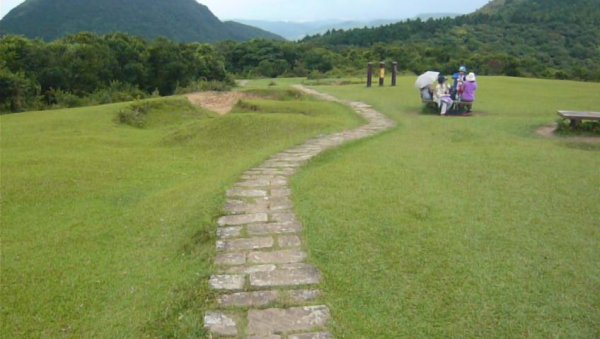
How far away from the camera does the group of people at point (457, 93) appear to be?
1105cm

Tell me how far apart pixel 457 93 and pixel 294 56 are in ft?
97.3

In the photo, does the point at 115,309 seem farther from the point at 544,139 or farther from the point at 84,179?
the point at 544,139

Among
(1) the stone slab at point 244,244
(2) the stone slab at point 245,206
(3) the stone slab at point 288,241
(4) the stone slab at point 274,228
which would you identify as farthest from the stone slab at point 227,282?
(2) the stone slab at point 245,206

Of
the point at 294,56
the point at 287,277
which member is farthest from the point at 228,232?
the point at 294,56

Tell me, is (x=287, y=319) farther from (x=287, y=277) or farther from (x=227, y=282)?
(x=227, y=282)

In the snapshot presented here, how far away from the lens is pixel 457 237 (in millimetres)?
4133

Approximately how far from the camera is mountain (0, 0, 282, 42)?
169 ft

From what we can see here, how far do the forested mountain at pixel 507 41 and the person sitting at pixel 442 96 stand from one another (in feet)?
63.5

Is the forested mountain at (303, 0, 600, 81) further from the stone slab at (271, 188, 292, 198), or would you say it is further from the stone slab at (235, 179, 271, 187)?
the stone slab at (271, 188, 292, 198)

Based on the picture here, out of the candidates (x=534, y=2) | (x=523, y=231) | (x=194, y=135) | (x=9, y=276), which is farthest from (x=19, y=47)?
(x=534, y=2)

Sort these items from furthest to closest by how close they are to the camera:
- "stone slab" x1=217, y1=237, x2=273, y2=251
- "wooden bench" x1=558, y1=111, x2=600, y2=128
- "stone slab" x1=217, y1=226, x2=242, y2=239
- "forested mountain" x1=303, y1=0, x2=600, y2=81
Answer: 1. "forested mountain" x1=303, y1=0, x2=600, y2=81
2. "wooden bench" x1=558, y1=111, x2=600, y2=128
3. "stone slab" x1=217, y1=226, x2=242, y2=239
4. "stone slab" x1=217, y1=237, x2=273, y2=251

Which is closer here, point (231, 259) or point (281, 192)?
point (231, 259)

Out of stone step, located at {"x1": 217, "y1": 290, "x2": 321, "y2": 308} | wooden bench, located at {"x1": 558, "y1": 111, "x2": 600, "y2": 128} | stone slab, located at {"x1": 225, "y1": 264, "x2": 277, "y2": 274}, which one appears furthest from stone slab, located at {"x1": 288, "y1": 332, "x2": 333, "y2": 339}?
wooden bench, located at {"x1": 558, "y1": 111, "x2": 600, "y2": 128}

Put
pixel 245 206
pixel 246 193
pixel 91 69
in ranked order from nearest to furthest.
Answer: pixel 245 206
pixel 246 193
pixel 91 69
